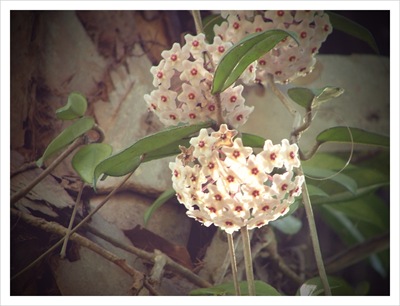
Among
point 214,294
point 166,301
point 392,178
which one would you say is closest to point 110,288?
point 166,301

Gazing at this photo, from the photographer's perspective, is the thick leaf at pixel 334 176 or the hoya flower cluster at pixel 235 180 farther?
the thick leaf at pixel 334 176

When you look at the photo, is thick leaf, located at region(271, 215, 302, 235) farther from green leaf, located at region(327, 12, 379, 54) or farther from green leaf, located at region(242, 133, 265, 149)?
green leaf, located at region(327, 12, 379, 54)

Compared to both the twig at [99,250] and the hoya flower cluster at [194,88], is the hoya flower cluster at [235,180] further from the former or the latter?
the twig at [99,250]

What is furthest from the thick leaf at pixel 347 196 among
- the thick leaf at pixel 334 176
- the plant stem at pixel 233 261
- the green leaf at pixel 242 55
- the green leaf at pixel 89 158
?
the green leaf at pixel 89 158

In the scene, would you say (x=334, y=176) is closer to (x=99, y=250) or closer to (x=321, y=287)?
(x=321, y=287)

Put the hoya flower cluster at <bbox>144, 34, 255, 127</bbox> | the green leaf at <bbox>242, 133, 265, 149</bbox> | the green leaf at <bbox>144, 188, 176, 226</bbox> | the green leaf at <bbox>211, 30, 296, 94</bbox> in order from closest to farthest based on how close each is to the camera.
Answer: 1. the green leaf at <bbox>211, 30, 296, 94</bbox>
2. the hoya flower cluster at <bbox>144, 34, 255, 127</bbox>
3. the green leaf at <bbox>242, 133, 265, 149</bbox>
4. the green leaf at <bbox>144, 188, 176, 226</bbox>

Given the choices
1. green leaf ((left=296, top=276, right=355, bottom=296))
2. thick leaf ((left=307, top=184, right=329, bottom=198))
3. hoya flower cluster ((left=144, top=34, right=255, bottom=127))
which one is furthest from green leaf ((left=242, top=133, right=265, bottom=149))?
green leaf ((left=296, top=276, right=355, bottom=296))

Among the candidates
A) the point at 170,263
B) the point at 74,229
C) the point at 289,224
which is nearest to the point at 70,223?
the point at 74,229
